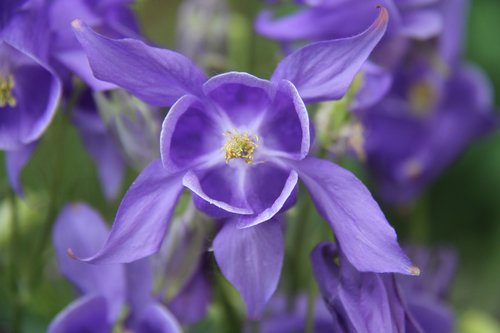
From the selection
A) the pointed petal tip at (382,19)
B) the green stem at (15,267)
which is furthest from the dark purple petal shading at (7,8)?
the pointed petal tip at (382,19)

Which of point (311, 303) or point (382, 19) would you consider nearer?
point (382, 19)

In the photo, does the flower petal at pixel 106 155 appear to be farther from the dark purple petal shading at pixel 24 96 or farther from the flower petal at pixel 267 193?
the flower petal at pixel 267 193

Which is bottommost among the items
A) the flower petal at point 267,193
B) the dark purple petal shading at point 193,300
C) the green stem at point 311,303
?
the green stem at point 311,303

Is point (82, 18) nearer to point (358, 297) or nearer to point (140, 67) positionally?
point (140, 67)

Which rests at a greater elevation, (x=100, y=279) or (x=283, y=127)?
(x=283, y=127)

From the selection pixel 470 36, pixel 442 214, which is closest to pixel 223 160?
pixel 442 214

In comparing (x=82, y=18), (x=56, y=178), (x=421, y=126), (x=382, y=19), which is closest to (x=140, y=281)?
(x=56, y=178)

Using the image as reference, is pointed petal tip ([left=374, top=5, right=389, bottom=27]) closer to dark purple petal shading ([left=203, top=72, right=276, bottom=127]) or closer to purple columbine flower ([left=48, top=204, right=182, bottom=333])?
dark purple petal shading ([left=203, top=72, right=276, bottom=127])
